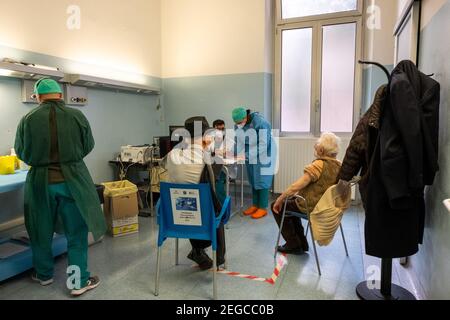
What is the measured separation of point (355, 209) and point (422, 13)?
9.25 feet

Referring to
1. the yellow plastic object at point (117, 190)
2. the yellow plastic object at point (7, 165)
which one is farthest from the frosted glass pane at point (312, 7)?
the yellow plastic object at point (7, 165)

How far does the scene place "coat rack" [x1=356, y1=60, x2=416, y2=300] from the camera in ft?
7.30

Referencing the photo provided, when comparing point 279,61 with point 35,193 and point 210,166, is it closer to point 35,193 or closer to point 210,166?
point 210,166

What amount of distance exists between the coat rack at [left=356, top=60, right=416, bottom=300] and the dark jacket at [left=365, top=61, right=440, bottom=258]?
230 mm

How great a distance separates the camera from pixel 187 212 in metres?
2.32

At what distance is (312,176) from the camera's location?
8.92ft

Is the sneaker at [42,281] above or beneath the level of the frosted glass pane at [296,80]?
beneath

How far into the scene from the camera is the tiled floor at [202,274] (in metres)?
2.44

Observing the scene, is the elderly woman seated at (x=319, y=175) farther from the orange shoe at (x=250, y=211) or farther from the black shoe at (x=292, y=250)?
the orange shoe at (x=250, y=211)

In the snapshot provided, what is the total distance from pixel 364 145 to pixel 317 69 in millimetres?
3154

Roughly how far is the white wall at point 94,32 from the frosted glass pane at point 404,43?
352cm

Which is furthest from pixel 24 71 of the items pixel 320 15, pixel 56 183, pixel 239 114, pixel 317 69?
pixel 320 15

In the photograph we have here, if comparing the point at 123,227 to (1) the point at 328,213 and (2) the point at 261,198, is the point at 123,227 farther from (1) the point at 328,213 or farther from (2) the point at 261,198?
(1) the point at 328,213

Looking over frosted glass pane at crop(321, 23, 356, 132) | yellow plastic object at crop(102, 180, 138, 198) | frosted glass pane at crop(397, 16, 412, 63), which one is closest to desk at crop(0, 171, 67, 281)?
yellow plastic object at crop(102, 180, 138, 198)
